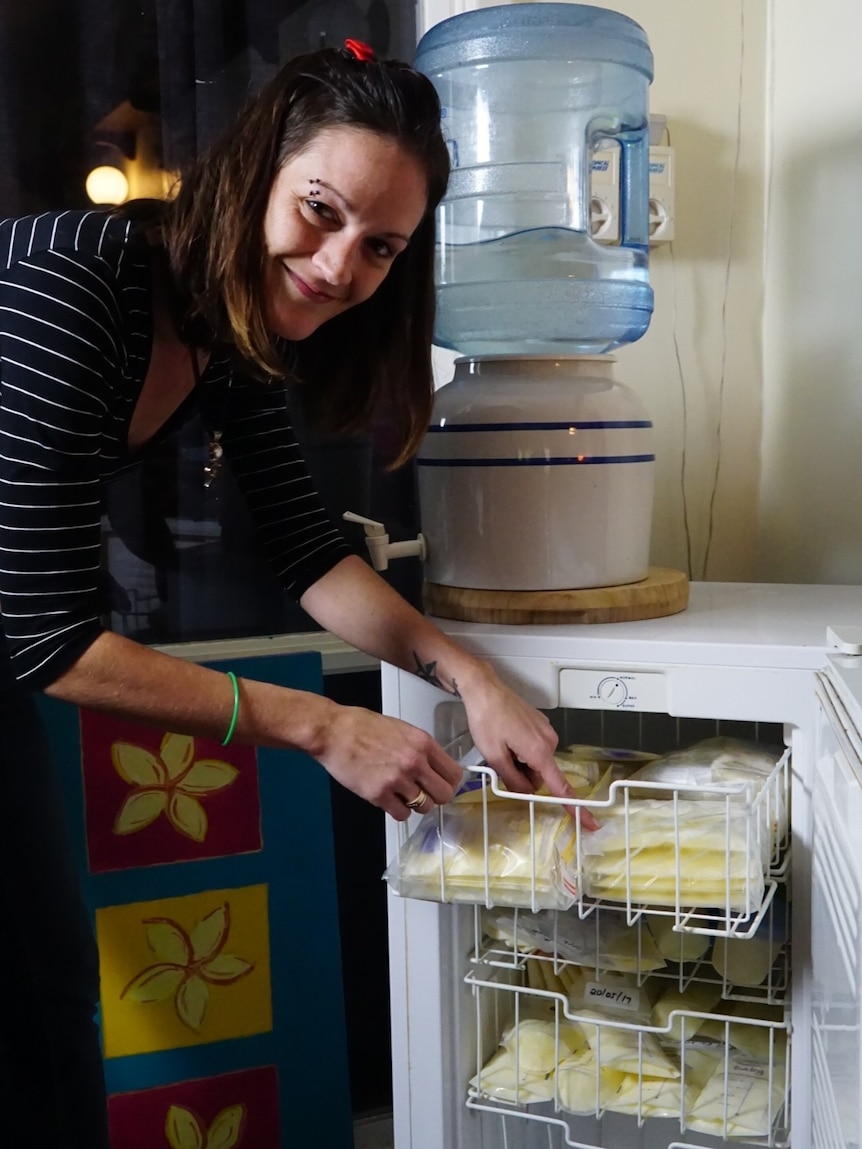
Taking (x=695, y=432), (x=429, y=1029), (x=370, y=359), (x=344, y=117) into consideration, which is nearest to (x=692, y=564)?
(x=695, y=432)

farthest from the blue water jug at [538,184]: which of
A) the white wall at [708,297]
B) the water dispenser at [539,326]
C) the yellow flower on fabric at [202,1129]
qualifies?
the yellow flower on fabric at [202,1129]

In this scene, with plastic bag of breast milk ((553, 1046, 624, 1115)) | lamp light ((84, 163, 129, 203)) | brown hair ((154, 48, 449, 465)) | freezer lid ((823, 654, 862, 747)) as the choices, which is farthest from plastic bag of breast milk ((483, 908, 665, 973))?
lamp light ((84, 163, 129, 203))

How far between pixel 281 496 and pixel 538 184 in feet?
1.81

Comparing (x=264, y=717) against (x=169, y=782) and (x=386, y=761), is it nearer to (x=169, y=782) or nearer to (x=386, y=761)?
(x=386, y=761)

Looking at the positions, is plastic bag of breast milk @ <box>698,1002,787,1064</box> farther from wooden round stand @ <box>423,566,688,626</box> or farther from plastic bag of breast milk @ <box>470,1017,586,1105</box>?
wooden round stand @ <box>423,566,688,626</box>

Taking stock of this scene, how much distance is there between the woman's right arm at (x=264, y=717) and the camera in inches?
36.9

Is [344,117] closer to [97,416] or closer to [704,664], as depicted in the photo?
[97,416]

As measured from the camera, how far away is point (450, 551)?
1.26m

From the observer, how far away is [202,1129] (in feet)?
4.83

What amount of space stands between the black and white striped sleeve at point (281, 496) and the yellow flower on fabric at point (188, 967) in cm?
51

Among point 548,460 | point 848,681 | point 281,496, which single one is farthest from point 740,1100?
point 281,496

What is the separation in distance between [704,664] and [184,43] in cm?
106

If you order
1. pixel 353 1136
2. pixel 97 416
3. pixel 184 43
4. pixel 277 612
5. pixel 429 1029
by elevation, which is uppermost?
pixel 184 43

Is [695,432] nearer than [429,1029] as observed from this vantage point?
No
